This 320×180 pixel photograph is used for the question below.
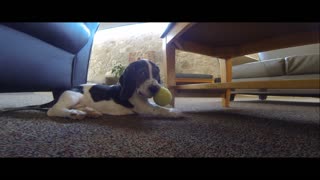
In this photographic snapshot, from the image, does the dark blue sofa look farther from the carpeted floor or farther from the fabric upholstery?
the carpeted floor

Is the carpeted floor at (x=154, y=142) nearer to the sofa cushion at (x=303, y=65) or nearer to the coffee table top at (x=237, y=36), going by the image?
the coffee table top at (x=237, y=36)

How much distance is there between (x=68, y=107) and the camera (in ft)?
3.71

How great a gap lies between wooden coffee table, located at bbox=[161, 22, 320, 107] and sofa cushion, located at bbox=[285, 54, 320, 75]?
2.25ft

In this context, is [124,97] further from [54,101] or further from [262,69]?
[262,69]

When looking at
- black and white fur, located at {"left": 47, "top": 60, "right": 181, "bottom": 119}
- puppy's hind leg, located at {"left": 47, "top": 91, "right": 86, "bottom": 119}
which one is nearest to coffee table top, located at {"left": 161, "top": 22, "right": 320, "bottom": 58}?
black and white fur, located at {"left": 47, "top": 60, "right": 181, "bottom": 119}

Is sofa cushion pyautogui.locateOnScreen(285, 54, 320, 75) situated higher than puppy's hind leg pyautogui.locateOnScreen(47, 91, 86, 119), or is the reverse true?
sofa cushion pyautogui.locateOnScreen(285, 54, 320, 75)

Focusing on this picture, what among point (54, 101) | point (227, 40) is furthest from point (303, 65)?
point (54, 101)

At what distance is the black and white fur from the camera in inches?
45.3

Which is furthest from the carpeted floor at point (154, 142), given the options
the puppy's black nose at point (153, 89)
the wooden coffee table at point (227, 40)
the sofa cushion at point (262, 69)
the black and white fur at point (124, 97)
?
the sofa cushion at point (262, 69)

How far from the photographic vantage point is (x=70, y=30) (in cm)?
120

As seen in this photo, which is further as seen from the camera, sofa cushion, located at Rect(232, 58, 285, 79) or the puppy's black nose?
sofa cushion, located at Rect(232, 58, 285, 79)

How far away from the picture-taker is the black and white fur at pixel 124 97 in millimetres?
1151

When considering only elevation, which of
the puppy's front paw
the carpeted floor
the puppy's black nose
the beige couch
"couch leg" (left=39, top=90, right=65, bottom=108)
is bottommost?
the carpeted floor
